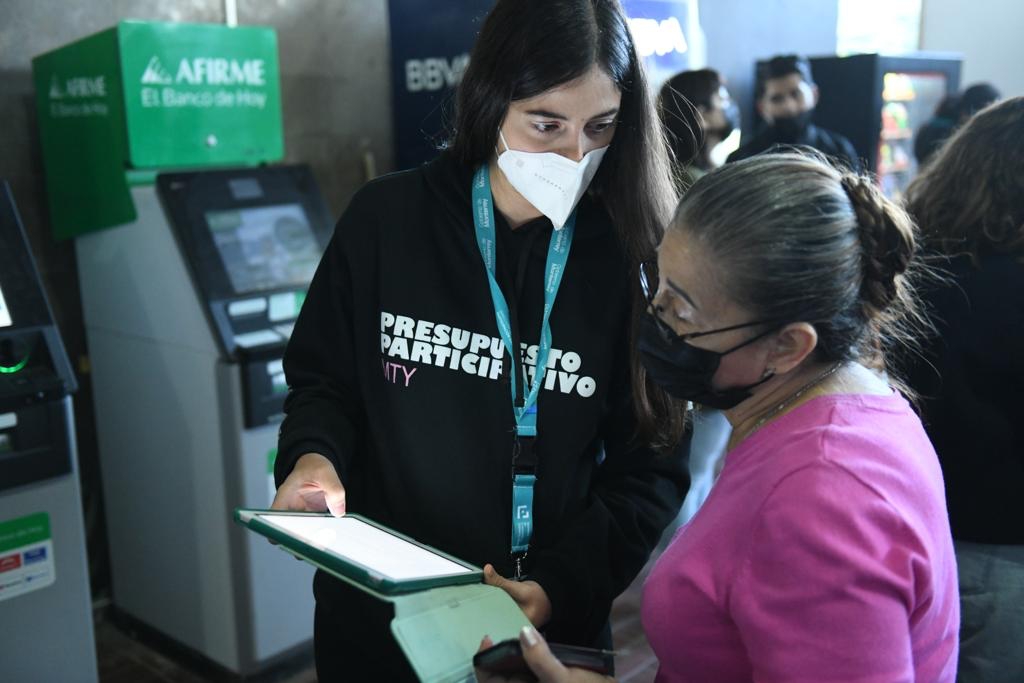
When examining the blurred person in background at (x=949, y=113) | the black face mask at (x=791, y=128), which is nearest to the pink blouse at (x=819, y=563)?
the black face mask at (x=791, y=128)

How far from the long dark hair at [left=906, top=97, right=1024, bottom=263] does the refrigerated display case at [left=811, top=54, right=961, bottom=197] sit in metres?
3.26

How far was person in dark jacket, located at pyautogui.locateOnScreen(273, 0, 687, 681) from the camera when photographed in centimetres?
127

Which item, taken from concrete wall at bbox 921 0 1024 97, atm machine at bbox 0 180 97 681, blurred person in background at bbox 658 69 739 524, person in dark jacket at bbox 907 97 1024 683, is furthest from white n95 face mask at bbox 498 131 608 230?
concrete wall at bbox 921 0 1024 97

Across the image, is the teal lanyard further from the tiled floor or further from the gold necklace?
the tiled floor

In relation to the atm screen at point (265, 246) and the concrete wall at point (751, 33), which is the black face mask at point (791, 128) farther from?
the atm screen at point (265, 246)

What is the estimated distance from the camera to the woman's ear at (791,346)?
965mm

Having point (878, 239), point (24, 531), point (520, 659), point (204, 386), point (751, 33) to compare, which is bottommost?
point (24, 531)

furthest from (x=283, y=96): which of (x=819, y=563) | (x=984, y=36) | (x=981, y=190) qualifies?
A: (x=984, y=36)

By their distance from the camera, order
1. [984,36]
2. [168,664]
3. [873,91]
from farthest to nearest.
Result: [984,36] → [873,91] → [168,664]

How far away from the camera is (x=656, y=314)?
107 cm

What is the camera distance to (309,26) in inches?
129

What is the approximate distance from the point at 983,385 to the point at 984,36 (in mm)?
6089

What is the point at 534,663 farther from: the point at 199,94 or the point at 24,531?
the point at 199,94

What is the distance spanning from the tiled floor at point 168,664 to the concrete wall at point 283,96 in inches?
9.1
